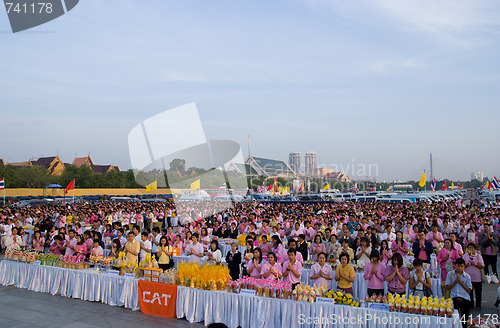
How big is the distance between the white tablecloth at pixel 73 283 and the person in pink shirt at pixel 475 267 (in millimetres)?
7135

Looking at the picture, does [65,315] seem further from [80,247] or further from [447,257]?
[447,257]

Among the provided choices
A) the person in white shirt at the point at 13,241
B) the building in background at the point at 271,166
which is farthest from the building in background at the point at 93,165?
the person in white shirt at the point at 13,241

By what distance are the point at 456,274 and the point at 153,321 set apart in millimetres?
5883

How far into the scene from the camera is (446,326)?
5.71 meters

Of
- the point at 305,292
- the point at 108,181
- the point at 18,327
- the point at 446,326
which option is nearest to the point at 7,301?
the point at 18,327

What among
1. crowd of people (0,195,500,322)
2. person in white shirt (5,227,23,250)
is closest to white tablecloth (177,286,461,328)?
crowd of people (0,195,500,322)

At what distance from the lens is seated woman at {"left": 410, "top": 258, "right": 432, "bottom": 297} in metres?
7.07

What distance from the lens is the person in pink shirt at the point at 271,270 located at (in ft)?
25.2

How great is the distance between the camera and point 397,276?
23.9 ft

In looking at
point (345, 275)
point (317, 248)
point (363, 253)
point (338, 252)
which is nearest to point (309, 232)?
point (317, 248)

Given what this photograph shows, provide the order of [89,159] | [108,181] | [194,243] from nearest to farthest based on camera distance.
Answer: [194,243] → [108,181] → [89,159]

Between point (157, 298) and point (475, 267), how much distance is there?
6703mm

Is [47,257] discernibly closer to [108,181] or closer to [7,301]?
[7,301]

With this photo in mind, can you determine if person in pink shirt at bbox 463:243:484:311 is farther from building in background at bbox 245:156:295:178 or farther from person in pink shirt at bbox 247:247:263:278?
building in background at bbox 245:156:295:178
